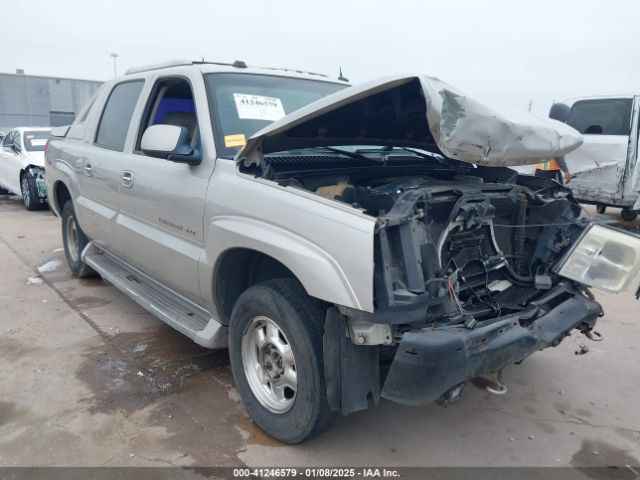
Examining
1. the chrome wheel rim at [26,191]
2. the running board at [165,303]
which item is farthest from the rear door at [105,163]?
the chrome wheel rim at [26,191]

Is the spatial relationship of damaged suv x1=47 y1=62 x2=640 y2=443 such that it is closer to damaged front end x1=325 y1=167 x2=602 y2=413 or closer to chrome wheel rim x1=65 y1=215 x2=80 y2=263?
damaged front end x1=325 y1=167 x2=602 y2=413

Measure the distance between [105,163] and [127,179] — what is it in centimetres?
56

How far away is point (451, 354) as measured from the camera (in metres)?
2.30

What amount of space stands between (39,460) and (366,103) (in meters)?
2.59

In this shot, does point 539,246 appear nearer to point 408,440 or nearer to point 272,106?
point 408,440

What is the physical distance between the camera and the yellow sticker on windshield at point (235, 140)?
10.7 ft

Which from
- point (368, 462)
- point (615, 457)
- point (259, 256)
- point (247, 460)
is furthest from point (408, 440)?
point (259, 256)

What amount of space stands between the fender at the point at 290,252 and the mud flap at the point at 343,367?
154 mm

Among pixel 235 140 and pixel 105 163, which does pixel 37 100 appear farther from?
pixel 235 140

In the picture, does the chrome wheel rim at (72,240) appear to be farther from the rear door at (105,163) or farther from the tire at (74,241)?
the rear door at (105,163)

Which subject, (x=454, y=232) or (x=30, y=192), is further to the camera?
(x=30, y=192)

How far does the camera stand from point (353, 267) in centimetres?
232

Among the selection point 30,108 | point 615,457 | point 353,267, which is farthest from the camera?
point 30,108

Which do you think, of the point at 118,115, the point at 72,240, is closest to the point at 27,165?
the point at 72,240
